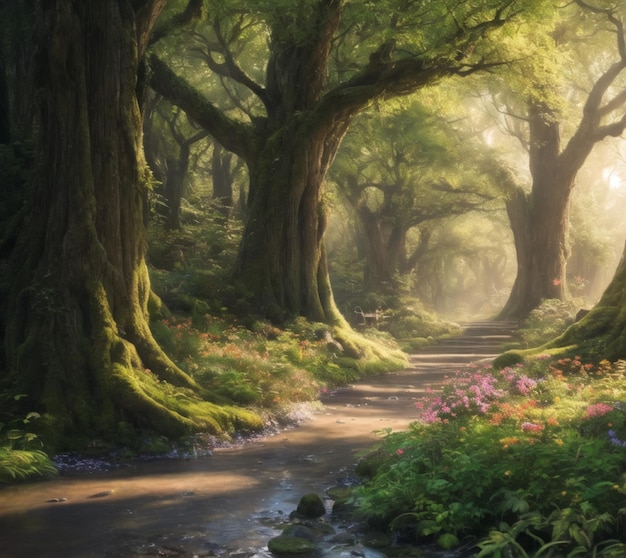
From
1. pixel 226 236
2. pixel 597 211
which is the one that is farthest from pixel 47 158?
pixel 597 211

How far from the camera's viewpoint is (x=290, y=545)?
22.1 feet

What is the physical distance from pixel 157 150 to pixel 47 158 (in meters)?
24.6

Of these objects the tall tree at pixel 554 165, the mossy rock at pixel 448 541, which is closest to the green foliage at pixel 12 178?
the mossy rock at pixel 448 541

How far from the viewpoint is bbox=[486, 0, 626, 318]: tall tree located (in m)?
32.7

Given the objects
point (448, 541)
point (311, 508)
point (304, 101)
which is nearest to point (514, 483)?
point (448, 541)

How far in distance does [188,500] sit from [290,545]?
83.2 inches

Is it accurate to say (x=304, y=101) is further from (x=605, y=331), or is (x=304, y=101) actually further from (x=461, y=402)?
(x=461, y=402)

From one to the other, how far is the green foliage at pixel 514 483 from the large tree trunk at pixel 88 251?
4465 millimetres

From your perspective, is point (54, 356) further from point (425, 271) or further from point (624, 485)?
point (425, 271)

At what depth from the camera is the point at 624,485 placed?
596 centimetres

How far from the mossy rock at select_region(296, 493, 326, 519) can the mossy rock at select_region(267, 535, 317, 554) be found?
0.92 m

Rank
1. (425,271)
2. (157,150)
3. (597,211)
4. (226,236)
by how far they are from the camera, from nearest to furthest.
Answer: (226,236), (157,150), (597,211), (425,271)

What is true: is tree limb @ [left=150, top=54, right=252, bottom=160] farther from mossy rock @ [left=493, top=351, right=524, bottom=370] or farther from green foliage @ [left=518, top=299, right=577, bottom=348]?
green foliage @ [left=518, top=299, right=577, bottom=348]

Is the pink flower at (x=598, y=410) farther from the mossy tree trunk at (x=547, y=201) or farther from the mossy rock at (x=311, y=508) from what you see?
the mossy tree trunk at (x=547, y=201)
